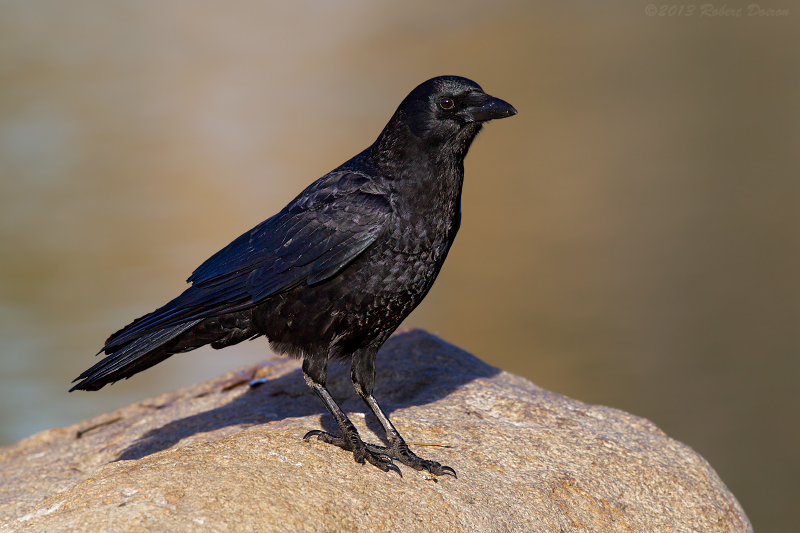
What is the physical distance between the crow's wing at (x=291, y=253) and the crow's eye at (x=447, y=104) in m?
0.59

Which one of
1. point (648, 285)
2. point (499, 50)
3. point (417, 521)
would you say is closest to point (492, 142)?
point (499, 50)

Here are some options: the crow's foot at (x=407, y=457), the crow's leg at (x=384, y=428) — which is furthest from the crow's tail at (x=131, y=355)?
the crow's foot at (x=407, y=457)

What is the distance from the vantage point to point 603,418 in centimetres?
556

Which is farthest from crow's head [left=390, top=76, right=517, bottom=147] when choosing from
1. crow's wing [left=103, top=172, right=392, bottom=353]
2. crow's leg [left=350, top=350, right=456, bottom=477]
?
crow's leg [left=350, top=350, right=456, bottom=477]

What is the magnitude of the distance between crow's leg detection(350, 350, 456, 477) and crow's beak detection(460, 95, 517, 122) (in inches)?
56.5

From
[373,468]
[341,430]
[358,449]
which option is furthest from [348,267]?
[373,468]

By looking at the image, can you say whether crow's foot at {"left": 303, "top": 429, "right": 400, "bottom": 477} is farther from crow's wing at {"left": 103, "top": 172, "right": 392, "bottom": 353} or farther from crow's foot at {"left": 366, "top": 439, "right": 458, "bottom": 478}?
crow's wing at {"left": 103, "top": 172, "right": 392, "bottom": 353}

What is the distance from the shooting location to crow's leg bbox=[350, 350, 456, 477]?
4320mm

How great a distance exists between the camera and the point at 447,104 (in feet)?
15.5

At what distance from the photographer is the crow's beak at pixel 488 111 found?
464 centimetres

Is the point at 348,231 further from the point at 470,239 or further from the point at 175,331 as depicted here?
the point at 470,239

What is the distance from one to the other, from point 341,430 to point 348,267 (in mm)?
855

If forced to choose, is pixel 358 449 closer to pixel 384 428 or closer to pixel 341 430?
pixel 341 430

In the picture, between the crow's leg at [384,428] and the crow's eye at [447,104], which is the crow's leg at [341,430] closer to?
the crow's leg at [384,428]
